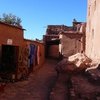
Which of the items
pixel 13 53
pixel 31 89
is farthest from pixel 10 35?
pixel 31 89

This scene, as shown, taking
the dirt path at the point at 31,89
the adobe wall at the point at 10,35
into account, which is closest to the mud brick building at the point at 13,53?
the adobe wall at the point at 10,35

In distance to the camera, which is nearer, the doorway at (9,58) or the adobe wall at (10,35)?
the adobe wall at (10,35)

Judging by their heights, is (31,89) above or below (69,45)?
below

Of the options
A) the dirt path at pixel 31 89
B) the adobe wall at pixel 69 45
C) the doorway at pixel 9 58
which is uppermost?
the adobe wall at pixel 69 45

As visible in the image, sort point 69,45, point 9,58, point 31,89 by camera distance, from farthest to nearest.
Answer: point 69,45 → point 9,58 → point 31,89

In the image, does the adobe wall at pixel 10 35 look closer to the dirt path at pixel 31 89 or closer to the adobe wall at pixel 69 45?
the dirt path at pixel 31 89

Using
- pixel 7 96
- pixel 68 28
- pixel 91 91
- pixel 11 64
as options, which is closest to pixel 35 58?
pixel 11 64

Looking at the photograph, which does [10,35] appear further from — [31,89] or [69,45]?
[69,45]

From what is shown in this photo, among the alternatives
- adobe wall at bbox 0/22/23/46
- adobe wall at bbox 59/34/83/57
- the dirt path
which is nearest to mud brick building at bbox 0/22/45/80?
adobe wall at bbox 0/22/23/46

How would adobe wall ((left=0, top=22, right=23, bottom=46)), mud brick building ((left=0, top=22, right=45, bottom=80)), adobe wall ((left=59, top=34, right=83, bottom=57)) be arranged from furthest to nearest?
adobe wall ((left=59, top=34, right=83, bottom=57)) < mud brick building ((left=0, top=22, right=45, bottom=80)) < adobe wall ((left=0, top=22, right=23, bottom=46))

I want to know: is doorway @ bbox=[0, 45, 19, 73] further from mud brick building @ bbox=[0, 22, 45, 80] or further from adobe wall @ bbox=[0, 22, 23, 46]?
adobe wall @ bbox=[0, 22, 23, 46]

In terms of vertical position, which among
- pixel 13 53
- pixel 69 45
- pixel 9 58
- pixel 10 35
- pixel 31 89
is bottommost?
pixel 31 89

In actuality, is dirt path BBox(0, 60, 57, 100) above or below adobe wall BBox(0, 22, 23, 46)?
below

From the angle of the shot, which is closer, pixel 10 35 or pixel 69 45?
pixel 10 35
